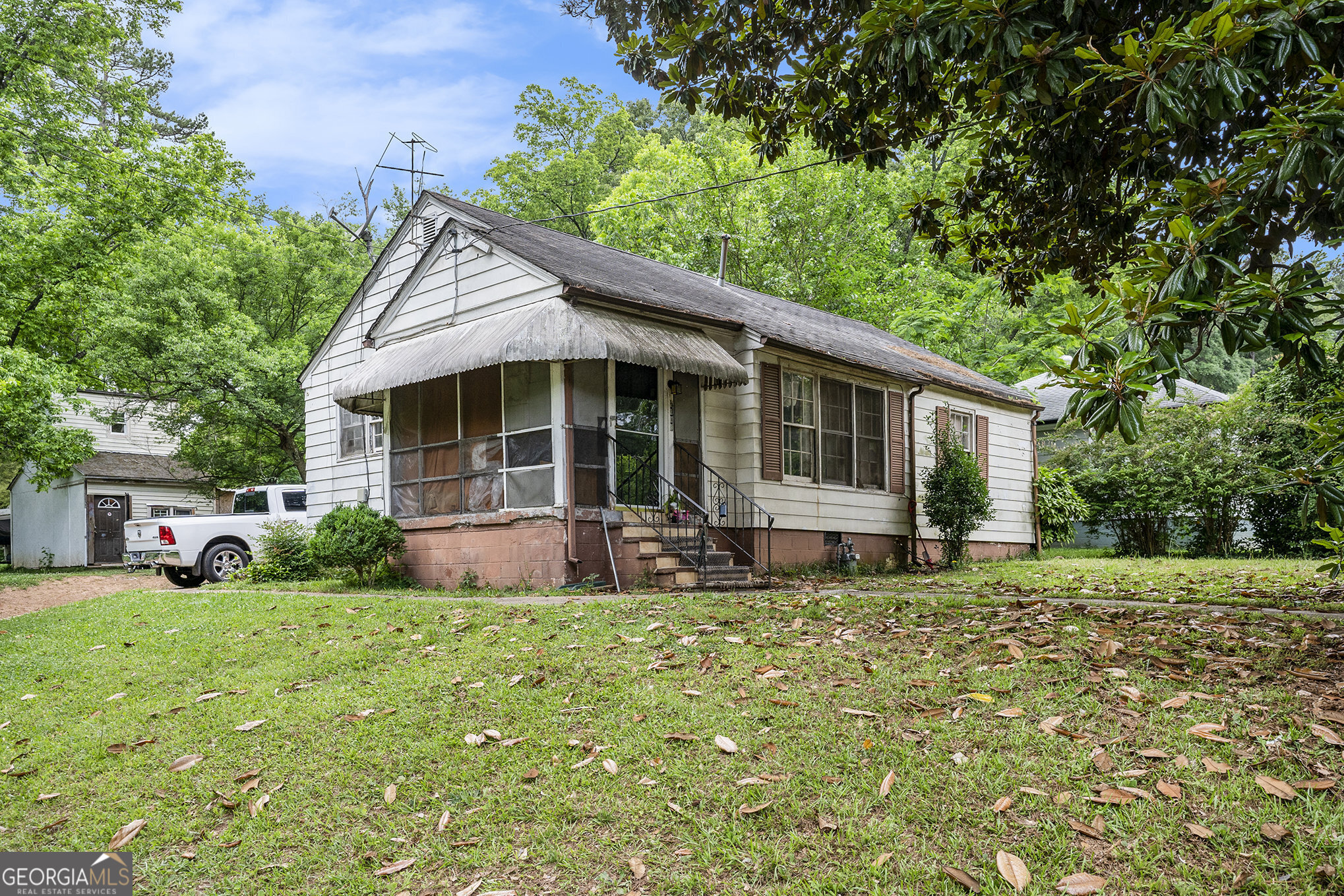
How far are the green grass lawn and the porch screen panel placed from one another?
7158 millimetres

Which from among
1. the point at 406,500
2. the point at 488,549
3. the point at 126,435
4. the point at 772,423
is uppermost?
the point at 126,435

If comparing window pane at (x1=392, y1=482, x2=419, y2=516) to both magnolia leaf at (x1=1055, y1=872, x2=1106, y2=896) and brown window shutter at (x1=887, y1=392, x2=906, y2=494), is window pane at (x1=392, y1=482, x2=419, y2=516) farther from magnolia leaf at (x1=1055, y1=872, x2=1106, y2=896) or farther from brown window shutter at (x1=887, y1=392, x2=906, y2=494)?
magnolia leaf at (x1=1055, y1=872, x2=1106, y2=896)

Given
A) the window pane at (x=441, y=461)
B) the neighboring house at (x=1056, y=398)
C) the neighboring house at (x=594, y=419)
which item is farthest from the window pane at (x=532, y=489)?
the neighboring house at (x=1056, y=398)

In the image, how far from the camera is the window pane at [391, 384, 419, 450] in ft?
44.2

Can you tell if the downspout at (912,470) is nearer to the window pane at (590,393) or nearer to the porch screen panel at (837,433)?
the porch screen panel at (837,433)

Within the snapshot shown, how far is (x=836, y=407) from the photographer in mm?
14562

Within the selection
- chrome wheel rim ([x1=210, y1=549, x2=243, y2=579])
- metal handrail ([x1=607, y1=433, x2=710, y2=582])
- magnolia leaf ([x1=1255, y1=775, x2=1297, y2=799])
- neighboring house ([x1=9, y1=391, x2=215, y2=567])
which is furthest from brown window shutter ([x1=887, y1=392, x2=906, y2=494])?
neighboring house ([x1=9, y1=391, x2=215, y2=567])

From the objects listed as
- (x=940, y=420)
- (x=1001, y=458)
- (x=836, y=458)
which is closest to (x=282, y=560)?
(x=836, y=458)

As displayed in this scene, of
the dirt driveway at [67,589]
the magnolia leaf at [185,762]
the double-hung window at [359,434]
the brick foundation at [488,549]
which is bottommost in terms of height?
the dirt driveway at [67,589]

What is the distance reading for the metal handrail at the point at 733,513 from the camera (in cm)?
1252

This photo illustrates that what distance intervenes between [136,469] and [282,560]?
18.3 m

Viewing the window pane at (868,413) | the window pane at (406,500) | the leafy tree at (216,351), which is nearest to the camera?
the window pane at (406,500)

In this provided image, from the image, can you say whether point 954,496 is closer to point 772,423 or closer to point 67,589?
point 772,423

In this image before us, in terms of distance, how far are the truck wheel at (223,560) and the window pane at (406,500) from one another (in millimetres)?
4053
